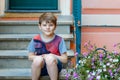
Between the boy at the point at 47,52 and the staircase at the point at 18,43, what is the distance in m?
0.15

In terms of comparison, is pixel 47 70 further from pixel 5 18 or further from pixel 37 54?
pixel 5 18

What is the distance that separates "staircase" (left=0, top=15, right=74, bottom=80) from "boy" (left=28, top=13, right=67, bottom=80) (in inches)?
5.8

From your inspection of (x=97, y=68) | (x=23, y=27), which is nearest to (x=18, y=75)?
(x=97, y=68)

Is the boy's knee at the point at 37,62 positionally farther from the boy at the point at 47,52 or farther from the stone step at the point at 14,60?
the stone step at the point at 14,60

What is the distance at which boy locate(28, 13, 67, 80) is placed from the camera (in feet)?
10.9

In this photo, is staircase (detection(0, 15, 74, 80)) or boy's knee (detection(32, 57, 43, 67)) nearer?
boy's knee (detection(32, 57, 43, 67))

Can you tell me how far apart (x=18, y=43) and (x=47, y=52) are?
2.69 ft

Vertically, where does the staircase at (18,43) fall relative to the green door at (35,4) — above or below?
below

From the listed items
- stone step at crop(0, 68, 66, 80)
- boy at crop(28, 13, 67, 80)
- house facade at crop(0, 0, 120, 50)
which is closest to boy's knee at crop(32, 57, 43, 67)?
boy at crop(28, 13, 67, 80)

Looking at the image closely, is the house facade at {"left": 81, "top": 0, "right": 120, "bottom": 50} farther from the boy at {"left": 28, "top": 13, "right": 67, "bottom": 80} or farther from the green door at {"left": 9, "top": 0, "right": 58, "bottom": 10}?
the boy at {"left": 28, "top": 13, "right": 67, "bottom": 80}

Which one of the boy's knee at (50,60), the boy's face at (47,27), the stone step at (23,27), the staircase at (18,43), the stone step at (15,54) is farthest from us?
the stone step at (23,27)

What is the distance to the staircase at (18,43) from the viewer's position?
3.68 metres

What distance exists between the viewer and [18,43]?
421cm

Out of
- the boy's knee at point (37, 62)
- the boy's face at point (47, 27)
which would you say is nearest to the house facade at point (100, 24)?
the boy's face at point (47, 27)
